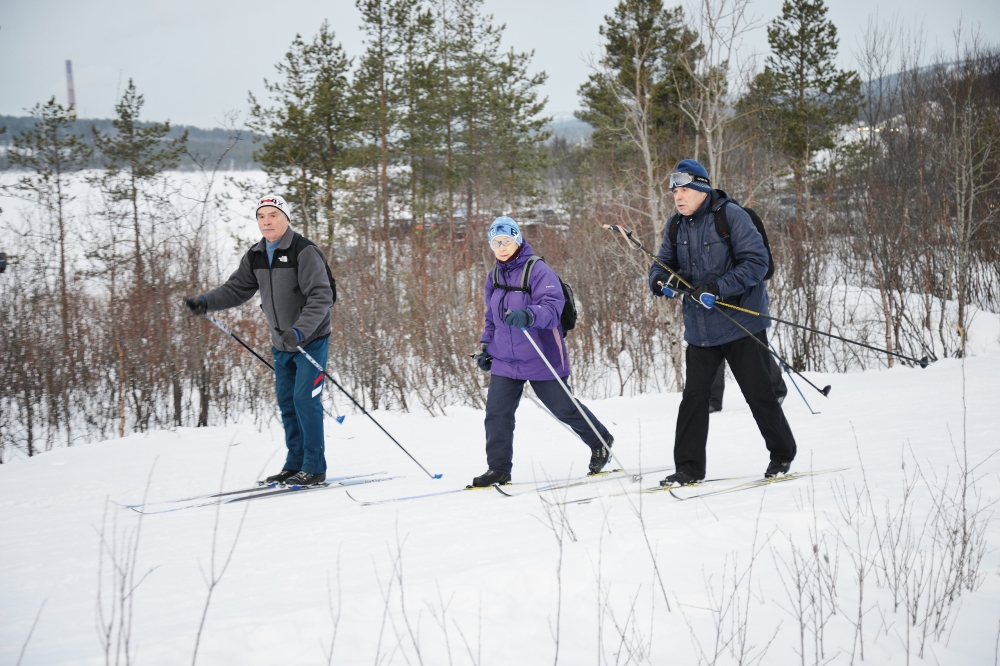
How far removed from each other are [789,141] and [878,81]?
7.13m

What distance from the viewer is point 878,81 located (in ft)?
45.9

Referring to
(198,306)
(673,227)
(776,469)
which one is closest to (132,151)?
(198,306)

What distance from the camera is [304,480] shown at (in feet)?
16.9

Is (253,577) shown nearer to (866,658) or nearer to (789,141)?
(866,658)

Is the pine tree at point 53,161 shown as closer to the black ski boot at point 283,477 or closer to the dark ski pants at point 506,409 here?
the black ski boot at point 283,477

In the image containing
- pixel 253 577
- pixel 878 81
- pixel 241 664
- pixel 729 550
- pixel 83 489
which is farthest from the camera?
pixel 878 81

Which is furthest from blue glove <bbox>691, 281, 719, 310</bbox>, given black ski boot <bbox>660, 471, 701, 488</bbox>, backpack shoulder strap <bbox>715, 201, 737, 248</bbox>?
black ski boot <bbox>660, 471, 701, 488</bbox>

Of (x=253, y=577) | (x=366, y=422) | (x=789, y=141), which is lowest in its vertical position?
(x=366, y=422)

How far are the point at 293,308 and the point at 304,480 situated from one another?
129cm

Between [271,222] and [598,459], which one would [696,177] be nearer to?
[598,459]

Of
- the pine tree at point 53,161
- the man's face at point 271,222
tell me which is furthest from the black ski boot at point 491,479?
the pine tree at point 53,161

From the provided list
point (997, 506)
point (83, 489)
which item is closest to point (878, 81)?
point (997, 506)

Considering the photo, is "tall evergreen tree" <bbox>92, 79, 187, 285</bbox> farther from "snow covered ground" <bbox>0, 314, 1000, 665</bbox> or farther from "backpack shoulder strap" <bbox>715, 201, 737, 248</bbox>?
Result: "backpack shoulder strap" <bbox>715, 201, 737, 248</bbox>

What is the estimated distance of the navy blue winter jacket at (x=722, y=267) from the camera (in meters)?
4.00
